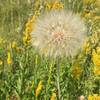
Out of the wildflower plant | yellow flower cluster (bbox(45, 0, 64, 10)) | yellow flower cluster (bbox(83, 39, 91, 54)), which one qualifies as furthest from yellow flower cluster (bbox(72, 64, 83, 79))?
yellow flower cluster (bbox(45, 0, 64, 10))

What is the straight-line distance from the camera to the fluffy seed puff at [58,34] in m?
2.73

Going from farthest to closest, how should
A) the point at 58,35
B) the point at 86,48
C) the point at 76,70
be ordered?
the point at 86,48, the point at 76,70, the point at 58,35

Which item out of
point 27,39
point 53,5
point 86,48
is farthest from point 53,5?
point 86,48

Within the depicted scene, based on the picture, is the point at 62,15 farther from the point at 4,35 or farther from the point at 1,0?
the point at 1,0

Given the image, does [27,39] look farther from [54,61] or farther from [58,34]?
[58,34]

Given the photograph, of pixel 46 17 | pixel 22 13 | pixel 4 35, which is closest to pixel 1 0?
pixel 22 13

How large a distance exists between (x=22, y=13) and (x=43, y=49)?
2800 millimetres

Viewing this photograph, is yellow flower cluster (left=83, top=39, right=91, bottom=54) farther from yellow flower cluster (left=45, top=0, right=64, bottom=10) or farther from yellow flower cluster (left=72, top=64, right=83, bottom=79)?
yellow flower cluster (left=45, top=0, right=64, bottom=10)

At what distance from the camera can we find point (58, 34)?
9.07 ft

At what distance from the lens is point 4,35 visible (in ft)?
15.7

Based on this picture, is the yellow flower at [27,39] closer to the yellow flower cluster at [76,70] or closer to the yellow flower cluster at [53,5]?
the yellow flower cluster at [76,70]

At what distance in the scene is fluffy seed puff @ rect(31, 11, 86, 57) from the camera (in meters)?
2.73

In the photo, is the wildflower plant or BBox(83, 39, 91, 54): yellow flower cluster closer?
the wildflower plant

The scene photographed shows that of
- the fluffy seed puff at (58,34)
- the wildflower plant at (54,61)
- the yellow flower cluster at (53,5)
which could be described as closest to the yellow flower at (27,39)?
the wildflower plant at (54,61)
